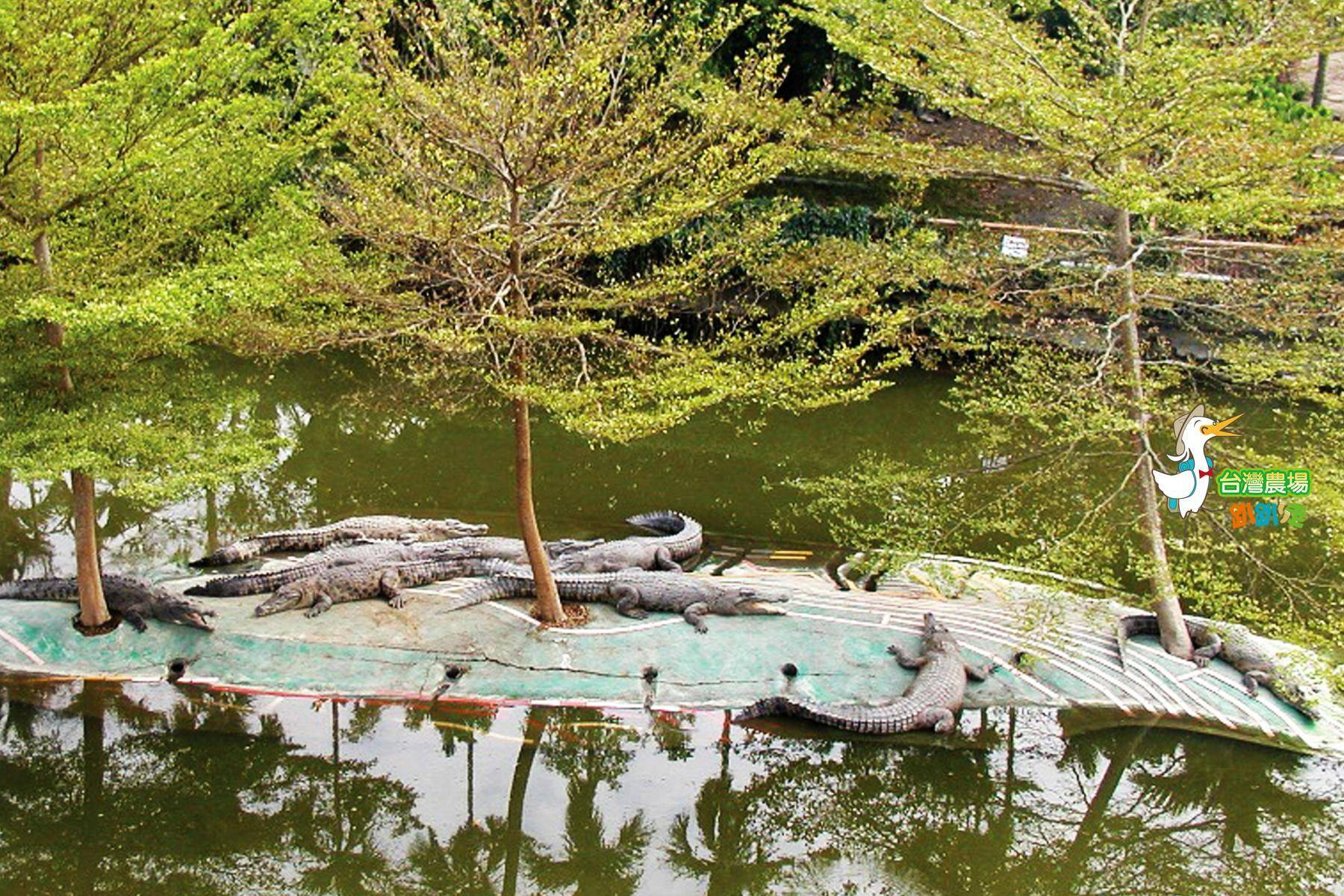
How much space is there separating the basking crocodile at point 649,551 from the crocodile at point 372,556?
1.29 ft

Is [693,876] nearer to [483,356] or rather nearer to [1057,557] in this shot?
[1057,557]

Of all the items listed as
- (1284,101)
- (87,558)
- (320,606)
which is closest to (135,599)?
(87,558)

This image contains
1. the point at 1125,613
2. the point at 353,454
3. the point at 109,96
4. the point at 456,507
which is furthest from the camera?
the point at 353,454

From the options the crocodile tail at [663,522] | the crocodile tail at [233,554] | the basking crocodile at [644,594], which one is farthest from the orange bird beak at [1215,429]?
the crocodile tail at [233,554]

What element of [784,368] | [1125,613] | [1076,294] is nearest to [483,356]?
[784,368]

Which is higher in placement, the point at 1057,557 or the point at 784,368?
the point at 784,368

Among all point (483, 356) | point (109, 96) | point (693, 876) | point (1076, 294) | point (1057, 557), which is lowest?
point (693, 876)

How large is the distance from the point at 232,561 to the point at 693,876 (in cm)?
706

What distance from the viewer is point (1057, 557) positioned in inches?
373

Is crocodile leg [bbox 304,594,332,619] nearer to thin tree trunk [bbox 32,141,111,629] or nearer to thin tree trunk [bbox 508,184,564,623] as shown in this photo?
thin tree trunk [bbox 32,141,111,629]

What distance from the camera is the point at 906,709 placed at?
9.54 meters

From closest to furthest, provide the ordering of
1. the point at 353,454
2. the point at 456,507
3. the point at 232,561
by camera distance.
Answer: the point at 232,561 → the point at 456,507 → the point at 353,454

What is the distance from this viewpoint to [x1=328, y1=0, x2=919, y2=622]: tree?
893 cm

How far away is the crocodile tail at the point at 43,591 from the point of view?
36.1ft
